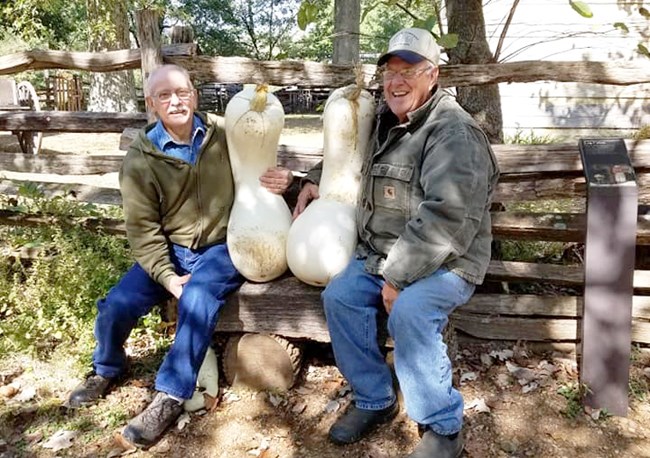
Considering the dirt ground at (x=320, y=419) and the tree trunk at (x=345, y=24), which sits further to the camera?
the tree trunk at (x=345, y=24)

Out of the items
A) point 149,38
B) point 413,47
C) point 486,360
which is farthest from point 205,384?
point 149,38

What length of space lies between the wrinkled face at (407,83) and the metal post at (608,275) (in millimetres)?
803

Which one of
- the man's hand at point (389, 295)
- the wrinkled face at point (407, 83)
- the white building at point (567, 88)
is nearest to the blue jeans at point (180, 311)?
the man's hand at point (389, 295)

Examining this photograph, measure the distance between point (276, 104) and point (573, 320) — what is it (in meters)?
1.92

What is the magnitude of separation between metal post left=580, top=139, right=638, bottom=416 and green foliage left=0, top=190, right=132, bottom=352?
2.59 metres

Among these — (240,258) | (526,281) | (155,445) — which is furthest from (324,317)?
(526,281)

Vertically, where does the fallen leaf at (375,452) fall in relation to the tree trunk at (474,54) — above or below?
below

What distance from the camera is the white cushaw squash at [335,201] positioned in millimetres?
2756

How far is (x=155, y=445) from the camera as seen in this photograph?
264 cm

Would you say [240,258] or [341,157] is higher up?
[341,157]

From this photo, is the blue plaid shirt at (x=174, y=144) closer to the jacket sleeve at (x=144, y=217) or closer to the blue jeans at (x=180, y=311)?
the jacket sleeve at (x=144, y=217)

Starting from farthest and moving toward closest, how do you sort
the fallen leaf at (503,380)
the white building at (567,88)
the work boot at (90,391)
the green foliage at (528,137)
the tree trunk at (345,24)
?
the tree trunk at (345,24) → the white building at (567,88) → the green foliage at (528,137) → the fallen leaf at (503,380) → the work boot at (90,391)

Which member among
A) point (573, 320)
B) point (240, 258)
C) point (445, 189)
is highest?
point (445, 189)

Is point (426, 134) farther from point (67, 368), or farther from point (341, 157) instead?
point (67, 368)
